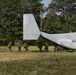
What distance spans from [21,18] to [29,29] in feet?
152

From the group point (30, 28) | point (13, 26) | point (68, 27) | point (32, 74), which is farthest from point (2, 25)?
point (32, 74)

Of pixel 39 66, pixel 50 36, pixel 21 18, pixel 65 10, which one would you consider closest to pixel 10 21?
pixel 21 18

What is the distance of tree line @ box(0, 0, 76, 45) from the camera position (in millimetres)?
76125

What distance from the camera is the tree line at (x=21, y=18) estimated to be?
7612cm

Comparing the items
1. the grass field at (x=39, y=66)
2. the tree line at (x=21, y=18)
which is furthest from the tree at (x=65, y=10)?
the grass field at (x=39, y=66)

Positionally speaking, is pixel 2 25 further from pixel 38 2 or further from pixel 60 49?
pixel 60 49

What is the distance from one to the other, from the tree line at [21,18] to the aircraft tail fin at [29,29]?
29164 mm

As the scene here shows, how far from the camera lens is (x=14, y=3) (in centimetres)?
7975

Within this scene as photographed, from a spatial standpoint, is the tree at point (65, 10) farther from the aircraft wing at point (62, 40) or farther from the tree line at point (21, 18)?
the aircraft wing at point (62, 40)

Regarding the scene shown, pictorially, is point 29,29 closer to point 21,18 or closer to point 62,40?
point 62,40

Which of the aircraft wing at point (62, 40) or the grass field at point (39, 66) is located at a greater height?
the grass field at point (39, 66)

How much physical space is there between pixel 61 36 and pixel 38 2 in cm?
5247

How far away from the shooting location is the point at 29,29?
37.3 m

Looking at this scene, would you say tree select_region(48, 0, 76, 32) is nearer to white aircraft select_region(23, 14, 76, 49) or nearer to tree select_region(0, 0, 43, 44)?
tree select_region(0, 0, 43, 44)
